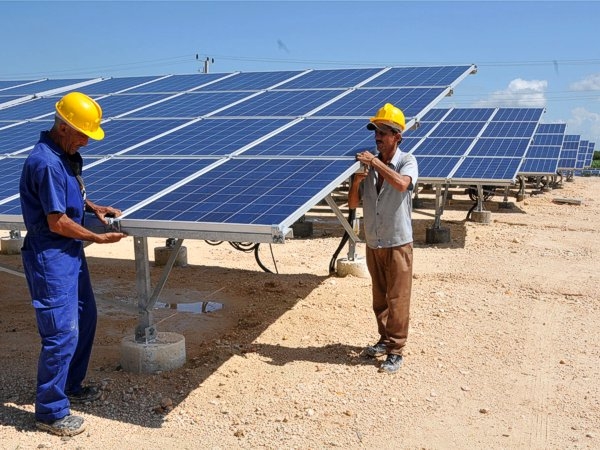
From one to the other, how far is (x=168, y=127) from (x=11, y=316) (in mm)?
3049

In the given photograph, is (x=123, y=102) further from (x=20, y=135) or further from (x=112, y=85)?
(x=112, y=85)

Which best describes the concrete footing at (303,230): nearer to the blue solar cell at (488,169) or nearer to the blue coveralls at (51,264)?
the blue solar cell at (488,169)

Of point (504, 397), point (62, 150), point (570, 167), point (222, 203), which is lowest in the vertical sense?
point (570, 167)

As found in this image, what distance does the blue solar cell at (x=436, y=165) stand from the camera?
48.0 ft

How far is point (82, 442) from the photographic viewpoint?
4.71 metres

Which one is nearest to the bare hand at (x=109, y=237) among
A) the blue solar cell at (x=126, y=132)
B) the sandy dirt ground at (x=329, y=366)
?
the sandy dirt ground at (x=329, y=366)

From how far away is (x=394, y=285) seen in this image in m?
5.95

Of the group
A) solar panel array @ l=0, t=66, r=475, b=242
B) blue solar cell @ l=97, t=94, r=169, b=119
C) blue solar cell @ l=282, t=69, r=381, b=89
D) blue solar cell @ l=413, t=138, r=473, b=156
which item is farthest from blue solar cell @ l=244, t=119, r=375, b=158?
blue solar cell @ l=413, t=138, r=473, b=156

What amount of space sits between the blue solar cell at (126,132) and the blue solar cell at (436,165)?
7607 mm

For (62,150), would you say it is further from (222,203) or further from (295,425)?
(295,425)

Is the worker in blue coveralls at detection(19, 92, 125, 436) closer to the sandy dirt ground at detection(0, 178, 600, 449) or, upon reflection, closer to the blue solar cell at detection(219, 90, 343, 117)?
the sandy dirt ground at detection(0, 178, 600, 449)

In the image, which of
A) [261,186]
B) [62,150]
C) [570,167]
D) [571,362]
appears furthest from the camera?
[570,167]

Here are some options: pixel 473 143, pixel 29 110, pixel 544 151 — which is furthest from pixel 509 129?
pixel 29 110

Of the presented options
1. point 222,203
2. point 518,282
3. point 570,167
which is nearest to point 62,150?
point 222,203
